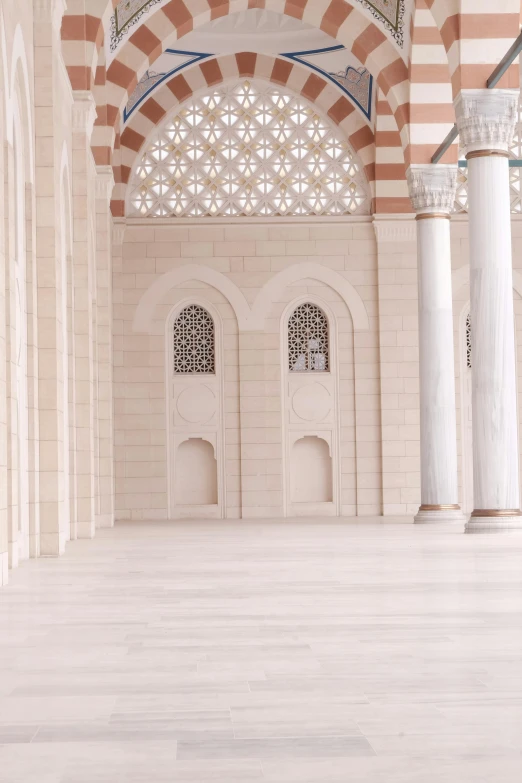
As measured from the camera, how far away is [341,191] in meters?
15.2

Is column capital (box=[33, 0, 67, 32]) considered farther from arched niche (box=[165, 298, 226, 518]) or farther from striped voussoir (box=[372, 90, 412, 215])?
striped voussoir (box=[372, 90, 412, 215])

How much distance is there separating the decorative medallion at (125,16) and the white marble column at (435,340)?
3483 mm

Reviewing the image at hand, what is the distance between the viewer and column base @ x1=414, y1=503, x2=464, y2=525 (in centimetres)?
1135

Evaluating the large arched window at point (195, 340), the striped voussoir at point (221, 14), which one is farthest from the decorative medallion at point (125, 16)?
the large arched window at point (195, 340)

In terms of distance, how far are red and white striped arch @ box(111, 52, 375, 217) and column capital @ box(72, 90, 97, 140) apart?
15.1 feet

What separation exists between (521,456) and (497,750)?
1347cm

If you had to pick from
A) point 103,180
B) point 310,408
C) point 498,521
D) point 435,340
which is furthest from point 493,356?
point 310,408

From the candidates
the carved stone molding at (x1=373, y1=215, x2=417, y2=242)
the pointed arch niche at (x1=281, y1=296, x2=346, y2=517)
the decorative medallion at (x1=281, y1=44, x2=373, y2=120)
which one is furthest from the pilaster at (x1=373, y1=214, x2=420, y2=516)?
the decorative medallion at (x1=281, y1=44, x2=373, y2=120)

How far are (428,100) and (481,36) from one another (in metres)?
2.50

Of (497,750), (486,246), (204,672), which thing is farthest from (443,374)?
(497,750)

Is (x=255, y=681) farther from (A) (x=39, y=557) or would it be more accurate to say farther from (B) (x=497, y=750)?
(A) (x=39, y=557)

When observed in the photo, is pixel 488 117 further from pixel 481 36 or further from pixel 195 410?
pixel 195 410

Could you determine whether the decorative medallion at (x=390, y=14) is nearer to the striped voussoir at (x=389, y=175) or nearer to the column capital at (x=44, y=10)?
the striped voussoir at (x=389, y=175)

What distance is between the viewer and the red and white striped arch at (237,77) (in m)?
15.0
